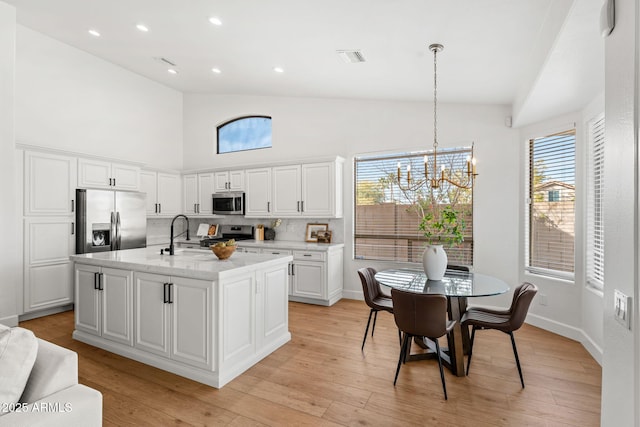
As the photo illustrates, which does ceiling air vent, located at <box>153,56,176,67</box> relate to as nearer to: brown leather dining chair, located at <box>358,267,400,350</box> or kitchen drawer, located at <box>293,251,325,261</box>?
kitchen drawer, located at <box>293,251,325,261</box>

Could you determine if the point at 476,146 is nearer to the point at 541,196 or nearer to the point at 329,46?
the point at 541,196

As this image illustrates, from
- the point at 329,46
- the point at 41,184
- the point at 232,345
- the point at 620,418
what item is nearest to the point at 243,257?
the point at 232,345

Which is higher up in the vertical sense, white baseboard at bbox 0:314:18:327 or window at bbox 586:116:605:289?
window at bbox 586:116:605:289

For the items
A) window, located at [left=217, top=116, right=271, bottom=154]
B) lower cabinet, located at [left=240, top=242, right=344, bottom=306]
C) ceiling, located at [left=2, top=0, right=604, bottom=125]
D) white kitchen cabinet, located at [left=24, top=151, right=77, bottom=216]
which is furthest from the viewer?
window, located at [left=217, top=116, right=271, bottom=154]

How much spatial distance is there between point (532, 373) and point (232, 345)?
254cm

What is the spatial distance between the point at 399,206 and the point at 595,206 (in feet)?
7.34

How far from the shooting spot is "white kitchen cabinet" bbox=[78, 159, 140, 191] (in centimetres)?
461

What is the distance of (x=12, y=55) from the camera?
383cm

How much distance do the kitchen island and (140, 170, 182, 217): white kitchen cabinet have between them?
8.66ft

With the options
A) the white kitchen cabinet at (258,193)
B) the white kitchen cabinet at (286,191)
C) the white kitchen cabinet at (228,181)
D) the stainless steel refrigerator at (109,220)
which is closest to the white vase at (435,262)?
the white kitchen cabinet at (286,191)

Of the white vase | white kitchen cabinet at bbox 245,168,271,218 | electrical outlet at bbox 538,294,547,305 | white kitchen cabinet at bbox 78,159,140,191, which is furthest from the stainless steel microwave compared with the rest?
electrical outlet at bbox 538,294,547,305

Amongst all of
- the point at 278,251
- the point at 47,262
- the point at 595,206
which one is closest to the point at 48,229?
the point at 47,262

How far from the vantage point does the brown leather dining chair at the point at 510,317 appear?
8.38 ft

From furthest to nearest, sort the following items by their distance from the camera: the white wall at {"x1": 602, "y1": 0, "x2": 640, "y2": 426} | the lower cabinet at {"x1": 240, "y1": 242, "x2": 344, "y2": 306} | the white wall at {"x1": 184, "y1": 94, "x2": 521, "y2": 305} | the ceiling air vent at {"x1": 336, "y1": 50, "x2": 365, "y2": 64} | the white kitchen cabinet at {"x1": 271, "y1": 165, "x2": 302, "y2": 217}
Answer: the white kitchen cabinet at {"x1": 271, "y1": 165, "x2": 302, "y2": 217}
the lower cabinet at {"x1": 240, "y1": 242, "x2": 344, "y2": 306}
the white wall at {"x1": 184, "y1": 94, "x2": 521, "y2": 305}
the ceiling air vent at {"x1": 336, "y1": 50, "x2": 365, "y2": 64}
the white wall at {"x1": 602, "y1": 0, "x2": 640, "y2": 426}
